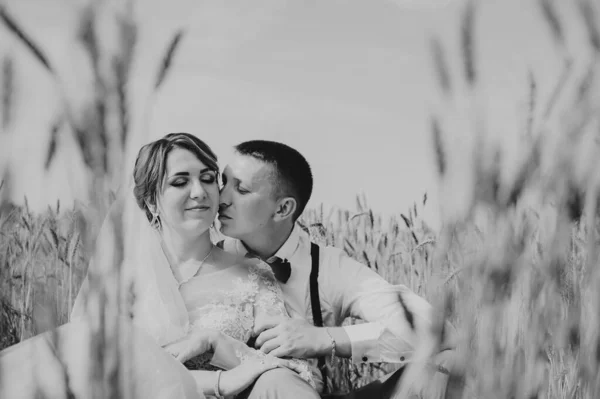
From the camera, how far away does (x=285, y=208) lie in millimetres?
2084

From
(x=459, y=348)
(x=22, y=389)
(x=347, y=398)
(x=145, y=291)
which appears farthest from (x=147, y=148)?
(x=459, y=348)

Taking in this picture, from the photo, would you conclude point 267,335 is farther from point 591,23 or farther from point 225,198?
point 591,23

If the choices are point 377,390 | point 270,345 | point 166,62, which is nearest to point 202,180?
point 270,345

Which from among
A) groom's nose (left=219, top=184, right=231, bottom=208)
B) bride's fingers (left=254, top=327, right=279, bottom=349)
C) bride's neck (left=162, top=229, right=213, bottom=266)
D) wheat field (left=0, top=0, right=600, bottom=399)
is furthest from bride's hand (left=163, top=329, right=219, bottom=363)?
wheat field (left=0, top=0, right=600, bottom=399)

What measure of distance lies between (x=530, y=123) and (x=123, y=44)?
0.30 metres

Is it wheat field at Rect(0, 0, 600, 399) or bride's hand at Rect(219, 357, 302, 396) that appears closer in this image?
wheat field at Rect(0, 0, 600, 399)

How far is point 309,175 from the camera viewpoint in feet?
7.30

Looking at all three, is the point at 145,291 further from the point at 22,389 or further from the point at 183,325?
the point at 22,389

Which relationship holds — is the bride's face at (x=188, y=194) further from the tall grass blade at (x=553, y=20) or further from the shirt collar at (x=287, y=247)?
the tall grass blade at (x=553, y=20)

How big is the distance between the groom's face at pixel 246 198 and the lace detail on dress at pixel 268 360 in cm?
39

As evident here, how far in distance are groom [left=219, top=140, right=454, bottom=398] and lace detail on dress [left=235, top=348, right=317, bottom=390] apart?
0.03 metres

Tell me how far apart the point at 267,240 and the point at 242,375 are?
577 millimetres

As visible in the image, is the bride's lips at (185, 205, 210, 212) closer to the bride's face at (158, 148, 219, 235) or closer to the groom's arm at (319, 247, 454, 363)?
the bride's face at (158, 148, 219, 235)

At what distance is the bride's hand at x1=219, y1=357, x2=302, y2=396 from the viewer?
1.61 m
